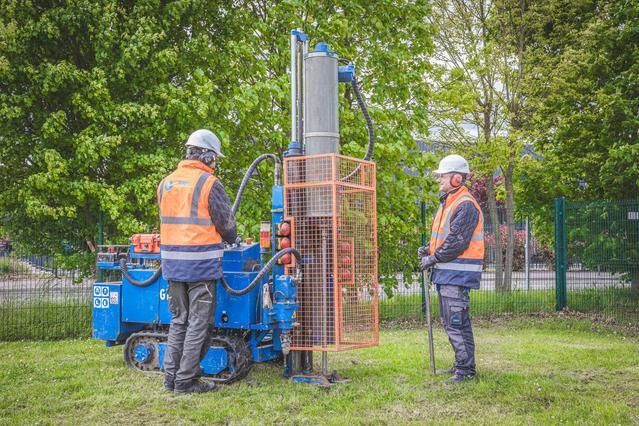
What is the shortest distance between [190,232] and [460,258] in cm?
282

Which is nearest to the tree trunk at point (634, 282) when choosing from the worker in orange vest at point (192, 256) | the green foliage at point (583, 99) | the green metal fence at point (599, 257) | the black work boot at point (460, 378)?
the green metal fence at point (599, 257)

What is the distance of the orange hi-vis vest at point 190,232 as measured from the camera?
→ 6.88 meters

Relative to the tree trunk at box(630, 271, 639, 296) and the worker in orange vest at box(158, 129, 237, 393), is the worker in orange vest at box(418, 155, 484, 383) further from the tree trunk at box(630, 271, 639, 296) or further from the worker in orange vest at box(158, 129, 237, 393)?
the tree trunk at box(630, 271, 639, 296)

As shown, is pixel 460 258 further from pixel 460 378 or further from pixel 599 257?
pixel 599 257

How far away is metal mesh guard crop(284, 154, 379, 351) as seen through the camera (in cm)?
703

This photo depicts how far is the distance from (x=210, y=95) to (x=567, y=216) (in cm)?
695

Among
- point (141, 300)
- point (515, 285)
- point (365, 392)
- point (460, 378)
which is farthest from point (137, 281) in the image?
point (515, 285)

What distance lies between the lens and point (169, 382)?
6977 millimetres

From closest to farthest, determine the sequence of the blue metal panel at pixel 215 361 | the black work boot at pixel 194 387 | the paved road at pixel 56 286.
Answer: the black work boot at pixel 194 387 < the blue metal panel at pixel 215 361 < the paved road at pixel 56 286

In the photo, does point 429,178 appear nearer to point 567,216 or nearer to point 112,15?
point 567,216

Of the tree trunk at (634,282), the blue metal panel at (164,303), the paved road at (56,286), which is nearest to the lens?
the blue metal panel at (164,303)

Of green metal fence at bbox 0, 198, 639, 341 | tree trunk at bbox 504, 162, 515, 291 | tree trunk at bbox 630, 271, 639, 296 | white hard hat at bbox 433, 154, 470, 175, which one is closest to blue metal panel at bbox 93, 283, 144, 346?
green metal fence at bbox 0, 198, 639, 341

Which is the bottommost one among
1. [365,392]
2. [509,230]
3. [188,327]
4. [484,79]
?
[365,392]

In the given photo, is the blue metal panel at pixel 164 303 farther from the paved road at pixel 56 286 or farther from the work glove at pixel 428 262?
the paved road at pixel 56 286
